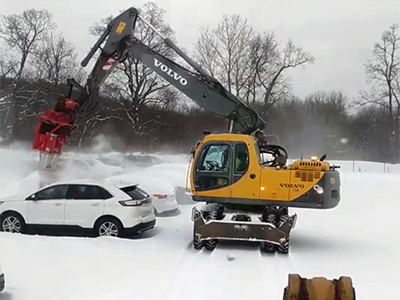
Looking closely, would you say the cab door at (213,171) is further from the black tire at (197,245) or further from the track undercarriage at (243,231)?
the black tire at (197,245)

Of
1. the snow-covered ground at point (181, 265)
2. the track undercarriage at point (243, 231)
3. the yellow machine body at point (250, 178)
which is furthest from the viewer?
the yellow machine body at point (250, 178)

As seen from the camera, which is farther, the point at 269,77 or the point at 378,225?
the point at 269,77

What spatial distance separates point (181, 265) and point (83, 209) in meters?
3.43

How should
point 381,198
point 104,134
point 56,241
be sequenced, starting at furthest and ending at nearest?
point 104,134
point 381,198
point 56,241

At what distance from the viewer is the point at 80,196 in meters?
12.5

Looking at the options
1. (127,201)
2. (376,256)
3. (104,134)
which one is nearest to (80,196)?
(127,201)

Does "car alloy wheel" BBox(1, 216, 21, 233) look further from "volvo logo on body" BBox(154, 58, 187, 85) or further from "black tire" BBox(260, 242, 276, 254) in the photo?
"black tire" BBox(260, 242, 276, 254)

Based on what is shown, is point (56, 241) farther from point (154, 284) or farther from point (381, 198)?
point (381, 198)

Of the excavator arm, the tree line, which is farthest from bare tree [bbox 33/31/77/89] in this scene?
the excavator arm

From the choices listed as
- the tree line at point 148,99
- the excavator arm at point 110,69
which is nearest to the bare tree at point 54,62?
the tree line at point 148,99

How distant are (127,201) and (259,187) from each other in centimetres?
296

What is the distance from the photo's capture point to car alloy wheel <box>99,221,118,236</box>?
1228 centimetres

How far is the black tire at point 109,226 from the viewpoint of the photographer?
12.3 m

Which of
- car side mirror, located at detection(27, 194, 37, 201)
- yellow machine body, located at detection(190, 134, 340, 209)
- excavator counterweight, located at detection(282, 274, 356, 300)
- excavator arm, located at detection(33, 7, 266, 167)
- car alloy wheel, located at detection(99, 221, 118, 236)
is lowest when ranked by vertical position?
car alloy wheel, located at detection(99, 221, 118, 236)
